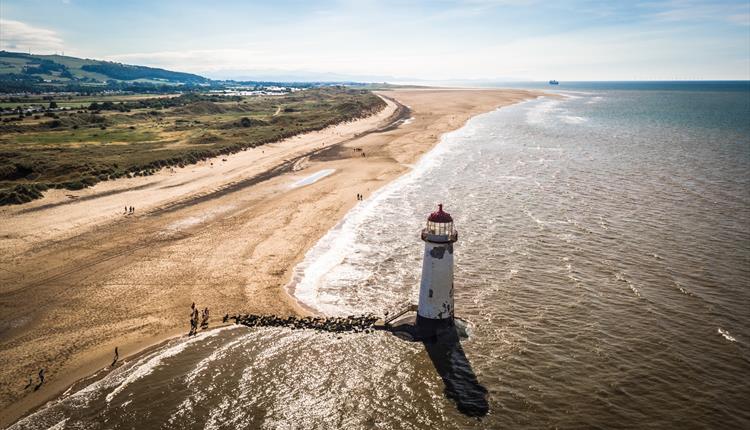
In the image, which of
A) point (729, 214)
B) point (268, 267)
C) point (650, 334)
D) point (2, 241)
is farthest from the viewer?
point (729, 214)

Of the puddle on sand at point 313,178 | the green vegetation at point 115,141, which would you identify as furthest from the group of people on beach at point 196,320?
the green vegetation at point 115,141

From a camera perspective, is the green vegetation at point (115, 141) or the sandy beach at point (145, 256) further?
the green vegetation at point (115, 141)

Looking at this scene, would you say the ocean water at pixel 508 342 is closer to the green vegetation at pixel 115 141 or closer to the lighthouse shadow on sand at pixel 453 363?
the lighthouse shadow on sand at pixel 453 363

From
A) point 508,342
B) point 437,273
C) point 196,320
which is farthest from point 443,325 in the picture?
point 196,320

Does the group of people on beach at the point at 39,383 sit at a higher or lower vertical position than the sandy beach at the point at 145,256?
lower

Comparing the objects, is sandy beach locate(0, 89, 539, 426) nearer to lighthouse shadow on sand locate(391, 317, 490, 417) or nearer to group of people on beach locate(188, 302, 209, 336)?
group of people on beach locate(188, 302, 209, 336)

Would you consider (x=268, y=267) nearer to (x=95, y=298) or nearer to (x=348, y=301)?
(x=348, y=301)

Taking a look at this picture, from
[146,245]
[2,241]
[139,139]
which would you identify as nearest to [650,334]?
[146,245]
